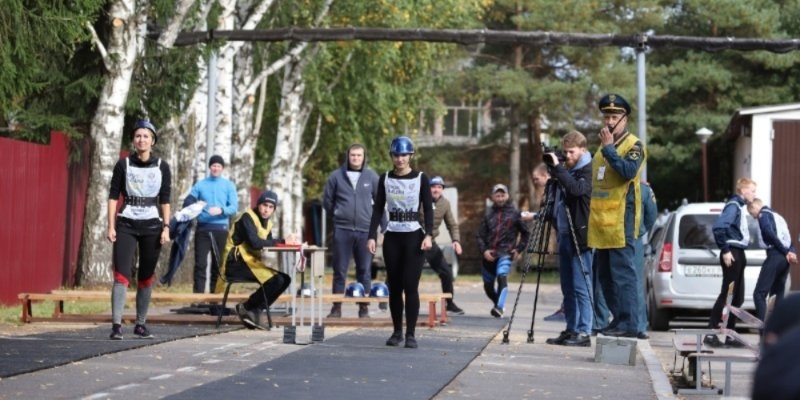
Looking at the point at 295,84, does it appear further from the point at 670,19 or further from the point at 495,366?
the point at 495,366

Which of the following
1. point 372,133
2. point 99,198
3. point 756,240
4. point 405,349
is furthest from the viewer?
point 372,133

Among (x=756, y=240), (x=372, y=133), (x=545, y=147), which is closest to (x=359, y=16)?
(x=372, y=133)

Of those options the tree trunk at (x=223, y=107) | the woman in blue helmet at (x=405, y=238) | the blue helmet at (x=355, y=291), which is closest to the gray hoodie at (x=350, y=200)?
the blue helmet at (x=355, y=291)

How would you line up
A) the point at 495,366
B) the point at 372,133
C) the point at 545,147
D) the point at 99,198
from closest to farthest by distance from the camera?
the point at 495,366 < the point at 545,147 < the point at 99,198 < the point at 372,133

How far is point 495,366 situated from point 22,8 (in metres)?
8.43

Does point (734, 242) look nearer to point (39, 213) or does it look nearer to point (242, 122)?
point (39, 213)

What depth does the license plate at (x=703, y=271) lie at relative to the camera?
20594 millimetres

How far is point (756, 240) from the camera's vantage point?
2067 cm

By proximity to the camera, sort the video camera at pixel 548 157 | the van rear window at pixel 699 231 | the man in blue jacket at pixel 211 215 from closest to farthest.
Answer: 1. the video camera at pixel 548 157
2. the man in blue jacket at pixel 211 215
3. the van rear window at pixel 699 231

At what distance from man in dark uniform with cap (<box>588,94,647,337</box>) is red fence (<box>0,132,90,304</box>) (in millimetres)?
8307

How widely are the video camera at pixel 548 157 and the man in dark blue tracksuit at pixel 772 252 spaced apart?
334cm

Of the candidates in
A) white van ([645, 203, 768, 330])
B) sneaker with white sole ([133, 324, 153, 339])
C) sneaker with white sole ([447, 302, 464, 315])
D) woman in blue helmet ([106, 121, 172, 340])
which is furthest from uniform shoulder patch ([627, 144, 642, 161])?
sneaker with white sole ([447, 302, 464, 315])

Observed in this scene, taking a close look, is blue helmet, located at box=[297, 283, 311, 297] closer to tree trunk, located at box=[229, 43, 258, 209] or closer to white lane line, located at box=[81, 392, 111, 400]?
white lane line, located at box=[81, 392, 111, 400]

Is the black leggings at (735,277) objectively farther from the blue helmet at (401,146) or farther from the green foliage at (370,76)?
the green foliage at (370,76)
